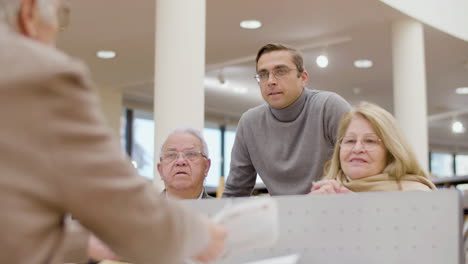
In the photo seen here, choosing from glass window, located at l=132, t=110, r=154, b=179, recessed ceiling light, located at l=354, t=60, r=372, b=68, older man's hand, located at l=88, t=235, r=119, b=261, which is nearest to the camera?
older man's hand, located at l=88, t=235, r=119, b=261

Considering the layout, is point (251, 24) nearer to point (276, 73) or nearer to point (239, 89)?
point (239, 89)

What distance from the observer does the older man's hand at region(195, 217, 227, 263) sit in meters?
1.03

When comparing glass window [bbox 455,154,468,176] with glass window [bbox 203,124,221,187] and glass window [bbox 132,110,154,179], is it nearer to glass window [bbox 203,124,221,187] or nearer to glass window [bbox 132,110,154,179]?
glass window [bbox 203,124,221,187]

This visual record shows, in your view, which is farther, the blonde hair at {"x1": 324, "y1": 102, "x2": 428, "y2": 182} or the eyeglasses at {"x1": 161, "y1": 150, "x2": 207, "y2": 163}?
the eyeglasses at {"x1": 161, "y1": 150, "x2": 207, "y2": 163}

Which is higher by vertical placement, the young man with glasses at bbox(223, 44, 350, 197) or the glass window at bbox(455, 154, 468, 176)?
the glass window at bbox(455, 154, 468, 176)

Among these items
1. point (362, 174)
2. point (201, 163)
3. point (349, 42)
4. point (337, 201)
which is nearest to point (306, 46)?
point (349, 42)

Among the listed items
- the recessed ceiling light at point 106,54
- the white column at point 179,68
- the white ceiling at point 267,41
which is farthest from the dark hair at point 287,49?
the recessed ceiling light at point 106,54

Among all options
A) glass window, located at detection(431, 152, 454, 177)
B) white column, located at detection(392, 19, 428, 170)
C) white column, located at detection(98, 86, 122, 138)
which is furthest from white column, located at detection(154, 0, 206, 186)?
glass window, located at detection(431, 152, 454, 177)

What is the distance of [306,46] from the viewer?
26.7 feet

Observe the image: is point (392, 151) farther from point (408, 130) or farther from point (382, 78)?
point (382, 78)

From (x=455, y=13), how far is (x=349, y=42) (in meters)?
1.28

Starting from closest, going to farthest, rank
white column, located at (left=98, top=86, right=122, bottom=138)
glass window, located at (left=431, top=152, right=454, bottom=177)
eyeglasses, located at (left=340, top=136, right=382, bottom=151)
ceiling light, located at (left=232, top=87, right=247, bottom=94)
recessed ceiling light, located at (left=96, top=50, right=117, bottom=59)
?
eyeglasses, located at (left=340, top=136, right=382, bottom=151) < recessed ceiling light, located at (left=96, top=50, right=117, bottom=59) < white column, located at (left=98, top=86, right=122, bottom=138) < ceiling light, located at (left=232, top=87, right=247, bottom=94) < glass window, located at (left=431, top=152, right=454, bottom=177)

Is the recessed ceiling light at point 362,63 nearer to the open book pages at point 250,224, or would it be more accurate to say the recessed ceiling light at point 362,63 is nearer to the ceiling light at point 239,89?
the ceiling light at point 239,89

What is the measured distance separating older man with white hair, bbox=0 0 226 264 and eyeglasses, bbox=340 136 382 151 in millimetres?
1606
